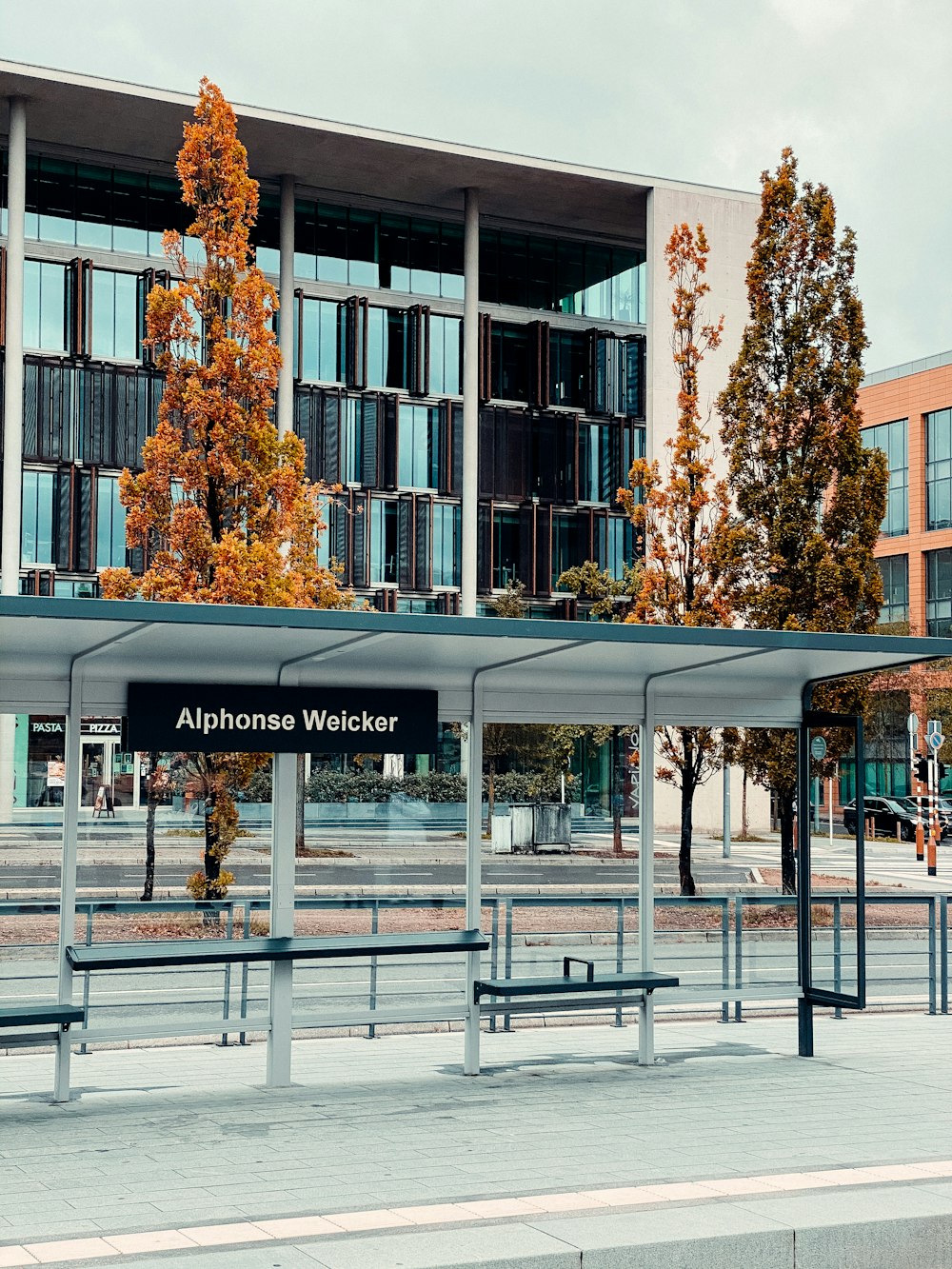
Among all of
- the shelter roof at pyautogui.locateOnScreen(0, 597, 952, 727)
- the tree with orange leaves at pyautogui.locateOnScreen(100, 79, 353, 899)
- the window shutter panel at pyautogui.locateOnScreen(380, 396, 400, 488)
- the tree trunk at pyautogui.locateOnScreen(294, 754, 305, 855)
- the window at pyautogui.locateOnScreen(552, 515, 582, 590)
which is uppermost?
the window shutter panel at pyautogui.locateOnScreen(380, 396, 400, 488)

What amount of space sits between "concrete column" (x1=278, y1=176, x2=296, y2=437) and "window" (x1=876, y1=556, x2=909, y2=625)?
3259 cm

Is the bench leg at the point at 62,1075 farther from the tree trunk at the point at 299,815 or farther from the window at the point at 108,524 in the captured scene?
the window at the point at 108,524

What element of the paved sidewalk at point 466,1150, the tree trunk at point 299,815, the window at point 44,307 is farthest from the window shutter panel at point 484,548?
the paved sidewalk at point 466,1150

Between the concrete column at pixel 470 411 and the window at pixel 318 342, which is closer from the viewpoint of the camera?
the window at pixel 318 342

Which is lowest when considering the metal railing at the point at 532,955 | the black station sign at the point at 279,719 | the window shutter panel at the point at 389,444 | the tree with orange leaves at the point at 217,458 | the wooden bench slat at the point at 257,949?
the metal railing at the point at 532,955

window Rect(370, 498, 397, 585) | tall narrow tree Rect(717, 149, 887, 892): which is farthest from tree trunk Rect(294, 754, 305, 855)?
window Rect(370, 498, 397, 585)

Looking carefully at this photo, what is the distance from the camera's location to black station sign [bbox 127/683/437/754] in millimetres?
9820

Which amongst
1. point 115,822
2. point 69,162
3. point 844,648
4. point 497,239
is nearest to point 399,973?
point 844,648

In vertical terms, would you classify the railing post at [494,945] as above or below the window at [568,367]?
below

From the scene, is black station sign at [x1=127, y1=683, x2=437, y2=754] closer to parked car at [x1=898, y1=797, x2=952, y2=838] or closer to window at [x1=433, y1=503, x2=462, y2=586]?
window at [x1=433, y1=503, x2=462, y2=586]

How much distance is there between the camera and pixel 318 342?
47125 millimetres

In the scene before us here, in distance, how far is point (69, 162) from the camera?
4419 centimetres

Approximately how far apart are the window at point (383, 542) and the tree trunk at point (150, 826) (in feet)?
83.3

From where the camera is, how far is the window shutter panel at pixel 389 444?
47.9 meters
